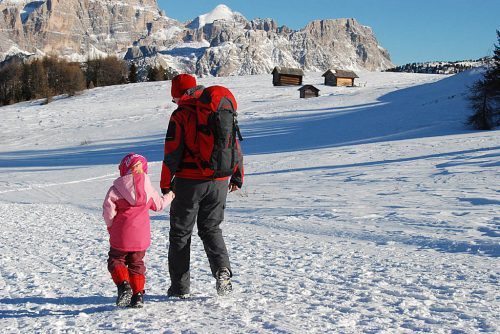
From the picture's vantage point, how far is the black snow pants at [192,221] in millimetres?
4059

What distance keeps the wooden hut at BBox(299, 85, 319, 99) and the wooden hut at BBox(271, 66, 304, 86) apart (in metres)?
16.6

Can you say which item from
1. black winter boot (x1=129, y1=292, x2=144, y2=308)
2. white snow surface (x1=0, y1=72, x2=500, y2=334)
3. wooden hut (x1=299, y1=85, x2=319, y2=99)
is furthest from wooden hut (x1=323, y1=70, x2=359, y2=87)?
black winter boot (x1=129, y1=292, x2=144, y2=308)

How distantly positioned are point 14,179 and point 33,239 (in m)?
13.6

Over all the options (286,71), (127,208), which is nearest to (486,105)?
(127,208)

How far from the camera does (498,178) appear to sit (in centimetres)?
1158

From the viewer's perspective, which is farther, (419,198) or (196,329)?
(419,198)

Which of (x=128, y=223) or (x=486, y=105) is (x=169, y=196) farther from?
(x=486, y=105)

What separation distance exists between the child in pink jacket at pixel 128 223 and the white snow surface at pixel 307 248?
0.26 metres

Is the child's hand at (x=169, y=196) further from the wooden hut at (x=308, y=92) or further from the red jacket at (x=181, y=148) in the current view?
the wooden hut at (x=308, y=92)

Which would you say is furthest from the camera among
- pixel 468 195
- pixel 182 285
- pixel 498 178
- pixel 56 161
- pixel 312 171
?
pixel 56 161

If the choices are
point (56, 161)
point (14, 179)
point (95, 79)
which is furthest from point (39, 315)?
point (95, 79)

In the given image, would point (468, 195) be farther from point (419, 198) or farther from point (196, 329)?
point (196, 329)

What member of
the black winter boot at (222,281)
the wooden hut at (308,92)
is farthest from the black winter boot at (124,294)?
the wooden hut at (308,92)

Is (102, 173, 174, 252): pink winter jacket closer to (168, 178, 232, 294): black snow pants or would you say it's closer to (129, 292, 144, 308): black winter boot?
(168, 178, 232, 294): black snow pants
